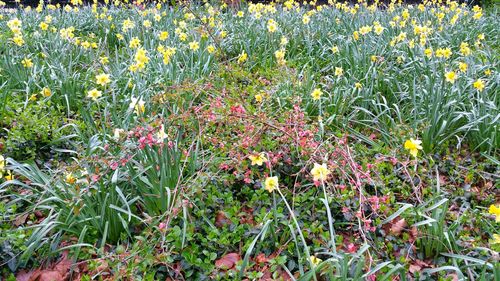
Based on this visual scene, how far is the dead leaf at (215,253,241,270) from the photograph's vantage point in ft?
6.28

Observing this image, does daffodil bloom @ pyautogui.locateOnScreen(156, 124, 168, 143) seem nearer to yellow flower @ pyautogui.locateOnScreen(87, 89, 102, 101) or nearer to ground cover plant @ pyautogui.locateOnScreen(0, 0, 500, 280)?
ground cover plant @ pyautogui.locateOnScreen(0, 0, 500, 280)

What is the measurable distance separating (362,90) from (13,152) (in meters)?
2.56

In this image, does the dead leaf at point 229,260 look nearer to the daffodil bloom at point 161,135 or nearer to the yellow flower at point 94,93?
the daffodil bloom at point 161,135

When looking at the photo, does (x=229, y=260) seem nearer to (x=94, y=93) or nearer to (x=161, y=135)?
(x=161, y=135)

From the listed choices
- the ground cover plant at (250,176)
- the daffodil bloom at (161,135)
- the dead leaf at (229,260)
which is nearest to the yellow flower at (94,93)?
the ground cover plant at (250,176)

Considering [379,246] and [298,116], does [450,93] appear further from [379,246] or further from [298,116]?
[379,246]

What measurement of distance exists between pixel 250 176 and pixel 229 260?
1.83ft

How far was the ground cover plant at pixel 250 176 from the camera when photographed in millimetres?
1872

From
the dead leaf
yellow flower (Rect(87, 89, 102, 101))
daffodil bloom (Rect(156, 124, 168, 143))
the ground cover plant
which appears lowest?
the dead leaf

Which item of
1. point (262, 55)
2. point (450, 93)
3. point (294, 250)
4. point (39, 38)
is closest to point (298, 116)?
point (294, 250)

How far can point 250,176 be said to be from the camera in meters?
2.37

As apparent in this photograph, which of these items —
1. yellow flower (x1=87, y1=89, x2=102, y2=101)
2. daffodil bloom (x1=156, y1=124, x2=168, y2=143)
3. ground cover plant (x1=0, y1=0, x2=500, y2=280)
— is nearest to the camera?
ground cover plant (x1=0, y1=0, x2=500, y2=280)

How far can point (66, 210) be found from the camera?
2.02 metres

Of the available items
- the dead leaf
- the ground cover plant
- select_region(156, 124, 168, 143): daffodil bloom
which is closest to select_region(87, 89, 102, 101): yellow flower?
the ground cover plant
